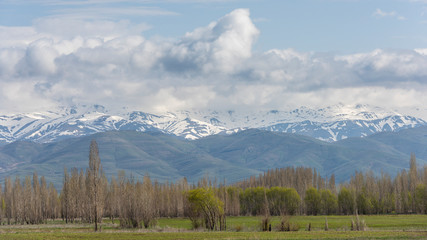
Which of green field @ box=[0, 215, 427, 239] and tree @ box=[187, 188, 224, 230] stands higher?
tree @ box=[187, 188, 224, 230]

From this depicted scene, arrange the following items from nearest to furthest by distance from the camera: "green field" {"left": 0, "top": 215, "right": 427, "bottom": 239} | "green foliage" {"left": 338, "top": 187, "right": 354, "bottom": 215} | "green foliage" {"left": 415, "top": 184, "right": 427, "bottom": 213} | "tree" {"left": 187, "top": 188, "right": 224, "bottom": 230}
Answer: "green field" {"left": 0, "top": 215, "right": 427, "bottom": 239} → "tree" {"left": 187, "top": 188, "right": 224, "bottom": 230} → "green foliage" {"left": 415, "top": 184, "right": 427, "bottom": 213} → "green foliage" {"left": 338, "top": 187, "right": 354, "bottom": 215}

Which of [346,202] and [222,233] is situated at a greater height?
[346,202]

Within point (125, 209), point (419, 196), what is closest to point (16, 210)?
point (125, 209)

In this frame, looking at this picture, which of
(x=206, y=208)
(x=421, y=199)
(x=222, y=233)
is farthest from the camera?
(x=421, y=199)

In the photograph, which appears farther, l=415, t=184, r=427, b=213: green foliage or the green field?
l=415, t=184, r=427, b=213: green foliage

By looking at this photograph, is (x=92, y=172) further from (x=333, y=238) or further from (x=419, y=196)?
(x=419, y=196)

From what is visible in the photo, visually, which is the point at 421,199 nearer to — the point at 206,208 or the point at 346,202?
the point at 346,202

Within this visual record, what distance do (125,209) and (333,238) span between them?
6568cm

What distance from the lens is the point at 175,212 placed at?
19825 centimetres

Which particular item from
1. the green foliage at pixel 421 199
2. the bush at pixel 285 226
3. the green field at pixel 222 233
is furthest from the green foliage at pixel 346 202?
the bush at pixel 285 226

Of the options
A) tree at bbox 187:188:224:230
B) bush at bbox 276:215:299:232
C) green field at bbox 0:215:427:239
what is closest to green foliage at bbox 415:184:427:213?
green field at bbox 0:215:427:239

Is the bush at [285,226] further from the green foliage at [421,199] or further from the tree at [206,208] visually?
the green foliage at [421,199]

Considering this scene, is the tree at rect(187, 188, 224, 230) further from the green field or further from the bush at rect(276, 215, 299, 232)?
the bush at rect(276, 215, 299, 232)

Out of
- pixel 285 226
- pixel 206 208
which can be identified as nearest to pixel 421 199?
pixel 206 208
